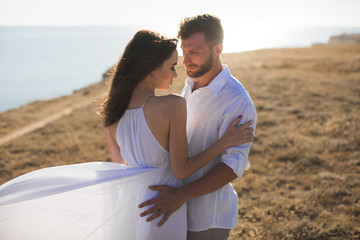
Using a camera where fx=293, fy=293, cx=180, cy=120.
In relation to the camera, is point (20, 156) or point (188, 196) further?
point (20, 156)

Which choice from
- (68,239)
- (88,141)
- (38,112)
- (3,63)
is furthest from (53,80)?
(68,239)

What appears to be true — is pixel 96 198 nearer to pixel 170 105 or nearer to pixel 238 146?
pixel 170 105

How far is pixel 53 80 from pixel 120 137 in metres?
28.5

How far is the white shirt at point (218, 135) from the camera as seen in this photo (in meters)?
2.03

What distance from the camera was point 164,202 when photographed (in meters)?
1.86

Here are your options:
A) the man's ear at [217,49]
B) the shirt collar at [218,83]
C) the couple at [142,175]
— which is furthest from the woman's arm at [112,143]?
the man's ear at [217,49]

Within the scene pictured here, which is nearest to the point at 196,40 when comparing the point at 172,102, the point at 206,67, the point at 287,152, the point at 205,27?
the point at 205,27

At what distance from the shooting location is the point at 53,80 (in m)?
27.8

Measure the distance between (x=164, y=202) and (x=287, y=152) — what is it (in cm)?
525

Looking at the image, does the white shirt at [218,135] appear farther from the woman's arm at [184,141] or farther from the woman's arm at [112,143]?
the woman's arm at [112,143]

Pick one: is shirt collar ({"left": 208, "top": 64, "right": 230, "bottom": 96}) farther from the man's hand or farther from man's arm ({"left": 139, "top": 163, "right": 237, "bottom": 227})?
the man's hand

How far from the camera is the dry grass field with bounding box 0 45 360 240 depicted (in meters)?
4.26

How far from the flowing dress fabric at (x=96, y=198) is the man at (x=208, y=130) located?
0.35ft

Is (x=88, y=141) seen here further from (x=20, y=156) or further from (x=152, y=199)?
(x=152, y=199)
